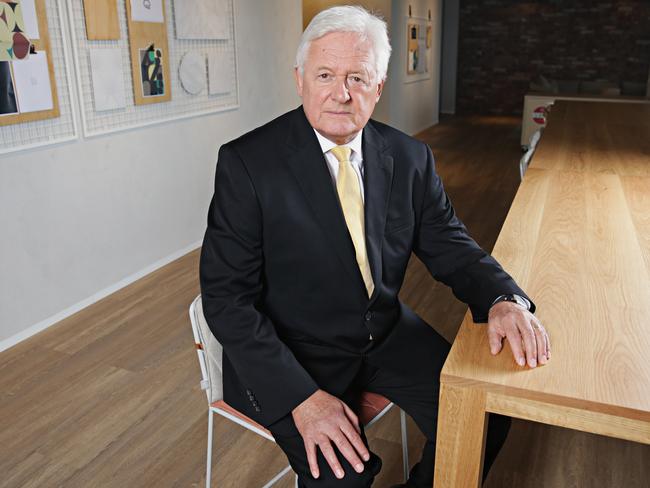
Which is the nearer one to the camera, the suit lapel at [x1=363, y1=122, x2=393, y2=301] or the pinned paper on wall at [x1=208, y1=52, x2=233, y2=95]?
the suit lapel at [x1=363, y1=122, x2=393, y2=301]

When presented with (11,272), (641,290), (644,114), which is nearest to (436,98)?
(644,114)

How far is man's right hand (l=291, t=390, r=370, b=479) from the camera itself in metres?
1.26

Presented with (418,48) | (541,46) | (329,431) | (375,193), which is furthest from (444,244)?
(541,46)

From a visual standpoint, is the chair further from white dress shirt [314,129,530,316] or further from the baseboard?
the baseboard

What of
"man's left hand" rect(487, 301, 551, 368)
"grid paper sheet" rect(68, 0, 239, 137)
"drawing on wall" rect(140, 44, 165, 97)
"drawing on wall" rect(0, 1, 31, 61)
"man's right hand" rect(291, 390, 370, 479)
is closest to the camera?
"man's left hand" rect(487, 301, 551, 368)

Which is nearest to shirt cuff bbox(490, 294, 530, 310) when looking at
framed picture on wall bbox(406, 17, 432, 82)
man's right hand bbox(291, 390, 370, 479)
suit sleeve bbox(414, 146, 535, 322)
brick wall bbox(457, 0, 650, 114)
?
suit sleeve bbox(414, 146, 535, 322)

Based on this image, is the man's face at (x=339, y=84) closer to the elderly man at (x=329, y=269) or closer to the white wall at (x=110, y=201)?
the elderly man at (x=329, y=269)

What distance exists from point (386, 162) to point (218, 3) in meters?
2.94

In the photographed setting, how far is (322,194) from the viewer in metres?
1.46

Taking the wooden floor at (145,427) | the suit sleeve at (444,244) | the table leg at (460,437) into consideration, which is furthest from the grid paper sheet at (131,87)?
the table leg at (460,437)

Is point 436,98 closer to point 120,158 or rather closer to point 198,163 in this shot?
point 198,163

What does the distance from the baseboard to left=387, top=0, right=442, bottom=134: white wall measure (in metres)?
5.02

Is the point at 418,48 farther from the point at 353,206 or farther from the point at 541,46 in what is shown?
the point at 353,206

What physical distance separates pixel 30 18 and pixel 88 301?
1460mm
